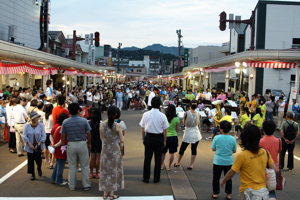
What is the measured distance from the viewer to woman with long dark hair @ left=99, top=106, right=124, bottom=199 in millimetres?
5500

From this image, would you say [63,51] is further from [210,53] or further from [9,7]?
[210,53]

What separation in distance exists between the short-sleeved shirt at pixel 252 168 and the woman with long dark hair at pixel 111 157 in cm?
243

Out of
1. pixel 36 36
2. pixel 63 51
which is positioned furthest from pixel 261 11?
pixel 63 51

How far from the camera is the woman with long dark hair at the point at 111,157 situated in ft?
18.0

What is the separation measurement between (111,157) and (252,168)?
267cm

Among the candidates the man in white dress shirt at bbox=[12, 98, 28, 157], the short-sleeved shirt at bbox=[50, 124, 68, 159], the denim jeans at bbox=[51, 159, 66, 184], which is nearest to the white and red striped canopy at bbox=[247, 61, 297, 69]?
the man in white dress shirt at bbox=[12, 98, 28, 157]

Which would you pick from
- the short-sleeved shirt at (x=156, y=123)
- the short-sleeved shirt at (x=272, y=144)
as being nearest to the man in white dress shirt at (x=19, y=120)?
the short-sleeved shirt at (x=156, y=123)

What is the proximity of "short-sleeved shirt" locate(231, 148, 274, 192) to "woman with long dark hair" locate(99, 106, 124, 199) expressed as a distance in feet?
7.97

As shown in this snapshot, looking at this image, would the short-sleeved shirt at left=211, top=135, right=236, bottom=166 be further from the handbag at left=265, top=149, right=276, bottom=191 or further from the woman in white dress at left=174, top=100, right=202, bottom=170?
the woman in white dress at left=174, top=100, right=202, bottom=170

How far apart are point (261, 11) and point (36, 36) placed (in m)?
21.7

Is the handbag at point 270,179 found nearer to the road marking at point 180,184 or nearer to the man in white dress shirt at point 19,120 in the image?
the road marking at point 180,184

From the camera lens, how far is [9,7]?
2134 cm

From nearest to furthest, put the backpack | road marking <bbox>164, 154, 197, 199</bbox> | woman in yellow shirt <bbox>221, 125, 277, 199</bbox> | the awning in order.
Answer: woman in yellow shirt <bbox>221, 125, 277, 199</bbox> → road marking <bbox>164, 154, 197, 199</bbox> → the backpack → the awning

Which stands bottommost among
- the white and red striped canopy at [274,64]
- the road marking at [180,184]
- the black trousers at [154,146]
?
the road marking at [180,184]
